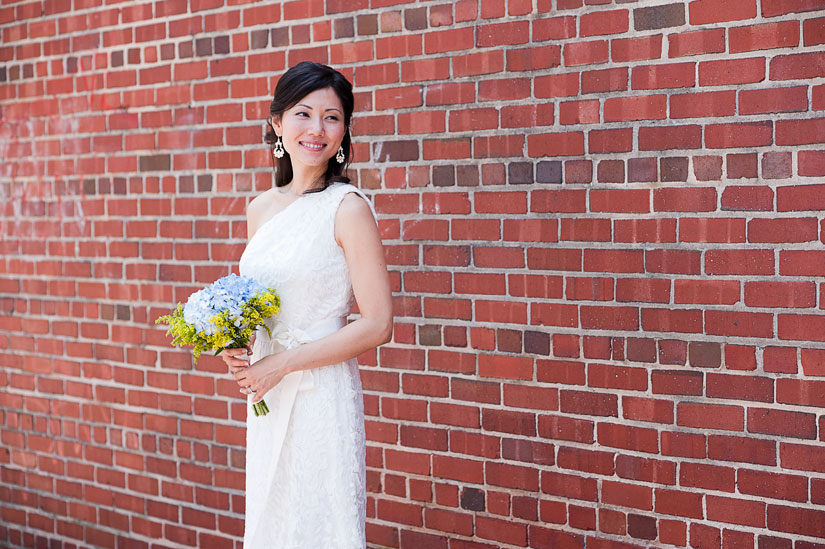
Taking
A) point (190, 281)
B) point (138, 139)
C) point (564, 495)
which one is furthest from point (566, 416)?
point (138, 139)

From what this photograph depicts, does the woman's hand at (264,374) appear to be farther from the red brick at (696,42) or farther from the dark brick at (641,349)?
the red brick at (696,42)

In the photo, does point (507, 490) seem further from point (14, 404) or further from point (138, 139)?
point (14, 404)

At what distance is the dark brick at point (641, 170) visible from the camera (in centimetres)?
333

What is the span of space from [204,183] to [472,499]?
6.77ft

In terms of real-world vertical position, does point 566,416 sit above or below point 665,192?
below

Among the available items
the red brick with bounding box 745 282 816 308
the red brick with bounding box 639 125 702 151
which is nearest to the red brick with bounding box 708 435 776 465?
the red brick with bounding box 745 282 816 308

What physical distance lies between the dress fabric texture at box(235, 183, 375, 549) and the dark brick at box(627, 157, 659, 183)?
1.06 metres

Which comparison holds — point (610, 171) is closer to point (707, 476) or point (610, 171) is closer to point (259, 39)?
point (707, 476)

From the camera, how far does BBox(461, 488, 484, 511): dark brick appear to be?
12.6 ft

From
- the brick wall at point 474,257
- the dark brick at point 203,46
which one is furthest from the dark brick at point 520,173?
the dark brick at point 203,46

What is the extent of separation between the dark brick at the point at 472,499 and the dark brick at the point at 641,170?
1.46 m

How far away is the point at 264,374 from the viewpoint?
2930 millimetres

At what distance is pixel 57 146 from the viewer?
5.14 m

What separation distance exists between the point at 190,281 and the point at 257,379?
1866 mm
